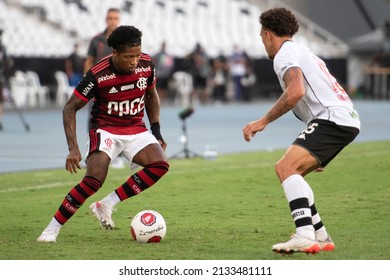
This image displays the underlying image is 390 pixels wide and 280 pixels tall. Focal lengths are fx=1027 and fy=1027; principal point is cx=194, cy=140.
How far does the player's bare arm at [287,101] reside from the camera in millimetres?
8242

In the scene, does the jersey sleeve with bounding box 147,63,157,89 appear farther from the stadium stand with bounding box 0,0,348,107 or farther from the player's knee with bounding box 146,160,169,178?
the stadium stand with bounding box 0,0,348,107

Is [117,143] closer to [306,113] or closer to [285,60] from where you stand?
[306,113]

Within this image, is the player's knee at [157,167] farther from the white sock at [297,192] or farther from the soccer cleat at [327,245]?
the soccer cleat at [327,245]

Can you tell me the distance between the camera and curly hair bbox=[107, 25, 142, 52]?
30.6 feet

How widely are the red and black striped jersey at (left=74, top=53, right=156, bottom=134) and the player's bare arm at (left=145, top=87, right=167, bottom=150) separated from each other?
19 centimetres

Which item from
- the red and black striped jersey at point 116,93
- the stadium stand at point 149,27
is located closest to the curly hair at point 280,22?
the red and black striped jersey at point 116,93

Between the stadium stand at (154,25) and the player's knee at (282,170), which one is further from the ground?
the player's knee at (282,170)

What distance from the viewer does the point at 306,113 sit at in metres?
8.81

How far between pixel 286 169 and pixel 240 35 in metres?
37.8

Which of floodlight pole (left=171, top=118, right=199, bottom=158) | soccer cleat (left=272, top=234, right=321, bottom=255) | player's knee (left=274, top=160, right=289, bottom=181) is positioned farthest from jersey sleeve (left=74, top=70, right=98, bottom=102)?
floodlight pole (left=171, top=118, right=199, bottom=158)

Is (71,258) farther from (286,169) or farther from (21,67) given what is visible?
(21,67)

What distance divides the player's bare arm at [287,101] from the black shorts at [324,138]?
38 cm

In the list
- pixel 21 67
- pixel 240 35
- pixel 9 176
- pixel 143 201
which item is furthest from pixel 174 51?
pixel 143 201

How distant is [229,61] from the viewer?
136ft
